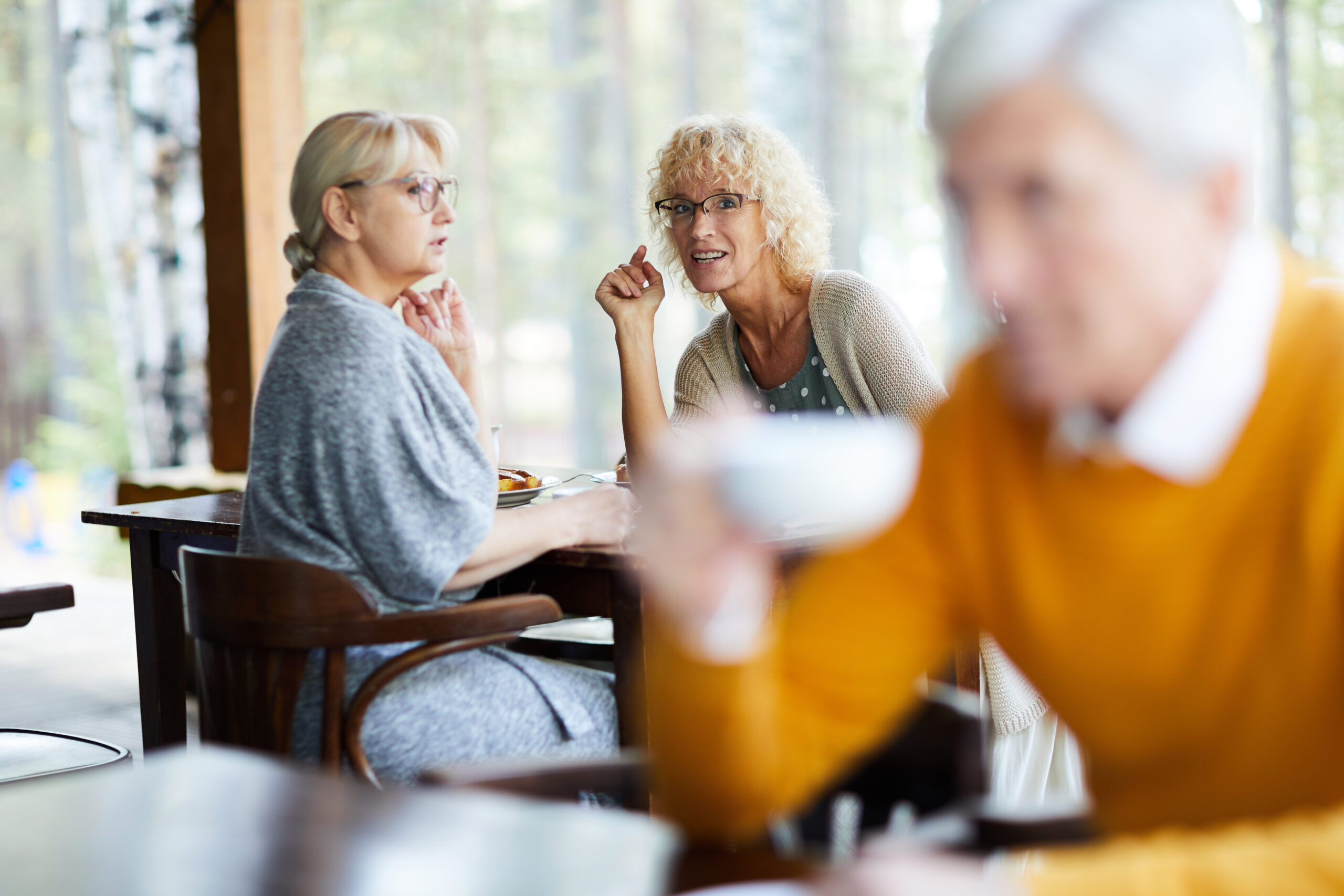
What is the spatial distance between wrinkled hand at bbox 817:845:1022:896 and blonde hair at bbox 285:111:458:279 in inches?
61.2

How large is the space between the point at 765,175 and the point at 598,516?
0.93 m

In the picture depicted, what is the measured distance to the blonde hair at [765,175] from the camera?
2.59 metres

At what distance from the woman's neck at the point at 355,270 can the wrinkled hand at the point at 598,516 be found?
0.44m

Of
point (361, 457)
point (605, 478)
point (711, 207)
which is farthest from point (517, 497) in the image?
point (711, 207)

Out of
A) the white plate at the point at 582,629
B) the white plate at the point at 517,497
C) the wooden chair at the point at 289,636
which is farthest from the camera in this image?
the white plate at the point at 582,629

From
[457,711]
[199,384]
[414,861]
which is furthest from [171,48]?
[414,861]

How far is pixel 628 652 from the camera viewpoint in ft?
6.45

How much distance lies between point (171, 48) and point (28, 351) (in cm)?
491

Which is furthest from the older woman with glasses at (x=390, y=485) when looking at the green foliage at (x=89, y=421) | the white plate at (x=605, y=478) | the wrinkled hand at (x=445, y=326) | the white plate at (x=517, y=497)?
the green foliage at (x=89, y=421)

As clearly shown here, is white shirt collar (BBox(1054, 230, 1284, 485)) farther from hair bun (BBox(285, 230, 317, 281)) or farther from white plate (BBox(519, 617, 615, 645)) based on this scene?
white plate (BBox(519, 617, 615, 645))

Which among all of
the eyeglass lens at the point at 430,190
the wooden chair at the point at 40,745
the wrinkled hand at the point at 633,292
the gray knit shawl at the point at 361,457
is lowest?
the wooden chair at the point at 40,745

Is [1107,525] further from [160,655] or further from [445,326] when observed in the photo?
[160,655]

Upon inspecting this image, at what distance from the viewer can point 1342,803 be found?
2.77 feet

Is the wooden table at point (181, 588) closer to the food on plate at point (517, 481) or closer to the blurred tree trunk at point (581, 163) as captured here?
the food on plate at point (517, 481)
